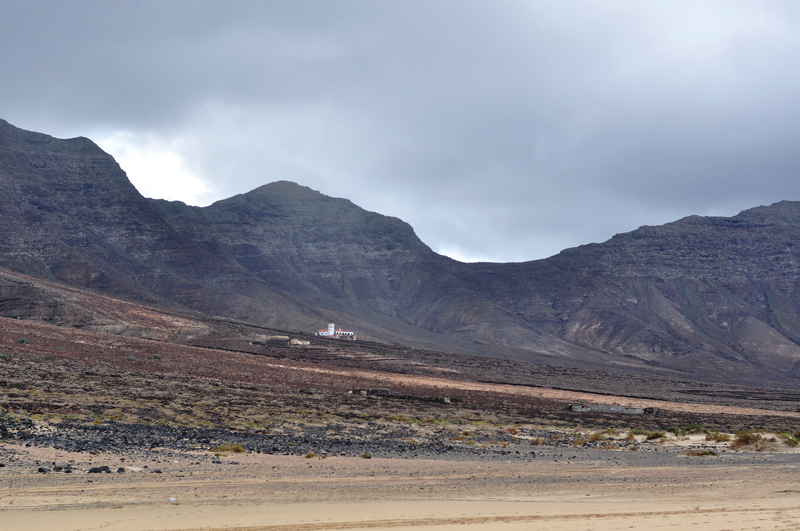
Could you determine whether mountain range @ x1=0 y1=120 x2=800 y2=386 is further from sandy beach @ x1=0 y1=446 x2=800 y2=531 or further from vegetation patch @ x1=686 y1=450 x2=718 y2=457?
sandy beach @ x1=0 y1=446 x2=800 y2=531

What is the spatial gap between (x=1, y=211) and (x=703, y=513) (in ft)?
533

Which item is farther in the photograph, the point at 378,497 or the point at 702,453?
the point at 702,453

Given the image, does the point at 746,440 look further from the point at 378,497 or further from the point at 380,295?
the point at 380,295

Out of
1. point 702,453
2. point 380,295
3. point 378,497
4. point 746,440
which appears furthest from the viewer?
point 380,295

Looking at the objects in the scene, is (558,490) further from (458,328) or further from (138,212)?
(138,212)

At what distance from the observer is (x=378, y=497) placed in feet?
37.2

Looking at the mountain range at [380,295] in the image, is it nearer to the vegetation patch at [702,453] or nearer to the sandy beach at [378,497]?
the vegetation patch at [702,453]

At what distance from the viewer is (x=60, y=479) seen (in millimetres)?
11328

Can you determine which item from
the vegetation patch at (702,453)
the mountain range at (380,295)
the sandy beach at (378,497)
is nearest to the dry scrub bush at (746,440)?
the vegetation patch at (702,453)

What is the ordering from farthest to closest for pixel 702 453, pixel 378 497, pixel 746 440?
→ pixel 746 440 → pixel 702 453 → pixel 378 497

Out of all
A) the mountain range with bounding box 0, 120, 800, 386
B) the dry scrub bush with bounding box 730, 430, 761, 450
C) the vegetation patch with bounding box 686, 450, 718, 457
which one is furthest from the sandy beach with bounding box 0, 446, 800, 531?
the mountain range with bounding box 0, 120, 800, 386

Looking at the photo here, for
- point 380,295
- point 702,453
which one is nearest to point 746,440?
point 702,453

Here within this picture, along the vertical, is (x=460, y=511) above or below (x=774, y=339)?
below

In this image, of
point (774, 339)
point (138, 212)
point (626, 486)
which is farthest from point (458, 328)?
point (626, 486)
